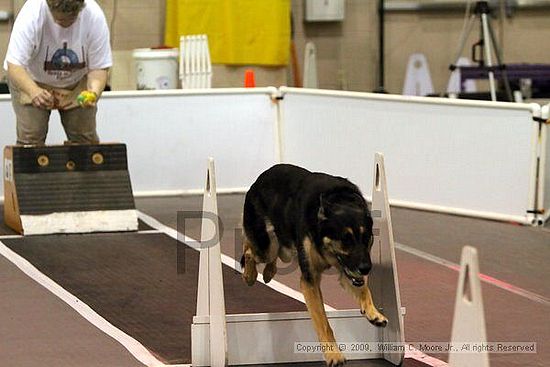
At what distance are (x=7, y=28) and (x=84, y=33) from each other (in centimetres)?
484

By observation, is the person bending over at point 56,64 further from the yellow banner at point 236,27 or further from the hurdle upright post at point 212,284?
the yellow banner at point 236,27

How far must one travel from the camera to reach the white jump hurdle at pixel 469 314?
360 cm

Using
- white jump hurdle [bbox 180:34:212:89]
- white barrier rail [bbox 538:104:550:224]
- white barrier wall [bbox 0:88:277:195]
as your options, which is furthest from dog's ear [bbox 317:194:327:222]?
white jump hurdle [bbox 180:34:212:89]

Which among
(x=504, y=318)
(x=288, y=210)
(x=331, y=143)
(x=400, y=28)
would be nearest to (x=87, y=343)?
(x=288, y=210)

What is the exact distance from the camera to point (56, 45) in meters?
7.89

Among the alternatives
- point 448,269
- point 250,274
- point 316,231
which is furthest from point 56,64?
point 316,231

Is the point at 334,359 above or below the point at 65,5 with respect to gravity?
below

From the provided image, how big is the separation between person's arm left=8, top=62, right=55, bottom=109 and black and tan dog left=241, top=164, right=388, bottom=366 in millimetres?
3093

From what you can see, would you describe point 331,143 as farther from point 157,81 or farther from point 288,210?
point 288,210

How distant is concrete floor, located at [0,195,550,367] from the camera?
5180 mm

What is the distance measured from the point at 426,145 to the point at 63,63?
2.76 m

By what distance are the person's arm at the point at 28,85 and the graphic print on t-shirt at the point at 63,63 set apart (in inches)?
7.8

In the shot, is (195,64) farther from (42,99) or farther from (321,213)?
(321,213)

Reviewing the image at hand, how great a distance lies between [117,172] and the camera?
8172mm
